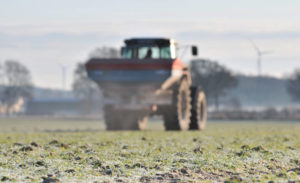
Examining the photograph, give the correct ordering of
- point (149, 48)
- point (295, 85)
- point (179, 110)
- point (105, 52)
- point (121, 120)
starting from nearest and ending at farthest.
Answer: point (179, 110), point (149, 48), point (121, 120), point (105, 52), point (295, 85)

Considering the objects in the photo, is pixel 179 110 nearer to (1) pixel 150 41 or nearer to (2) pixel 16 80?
(1) pixel 150 41

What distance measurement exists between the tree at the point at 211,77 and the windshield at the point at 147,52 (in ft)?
267

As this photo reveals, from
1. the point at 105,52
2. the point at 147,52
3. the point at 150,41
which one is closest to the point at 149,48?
the point at 147,52

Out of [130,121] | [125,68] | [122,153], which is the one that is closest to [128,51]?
[125,68]

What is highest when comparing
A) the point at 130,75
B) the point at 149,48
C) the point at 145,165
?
the point at 149,48

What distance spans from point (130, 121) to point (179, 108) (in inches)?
133

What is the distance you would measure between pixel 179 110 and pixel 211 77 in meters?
84.0

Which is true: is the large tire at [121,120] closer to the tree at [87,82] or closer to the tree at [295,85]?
the tree at [87,82]

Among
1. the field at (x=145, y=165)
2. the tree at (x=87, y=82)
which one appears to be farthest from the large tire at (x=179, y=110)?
the tree at (x=87, y=82)

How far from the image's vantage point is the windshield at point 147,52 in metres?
22.3

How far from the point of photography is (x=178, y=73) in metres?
21.8

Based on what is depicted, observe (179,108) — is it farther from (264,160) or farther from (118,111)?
(264,160)

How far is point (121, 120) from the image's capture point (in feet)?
80.3

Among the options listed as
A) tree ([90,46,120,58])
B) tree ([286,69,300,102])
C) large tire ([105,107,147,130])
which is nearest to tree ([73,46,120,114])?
tree ([90,46,120,58])
